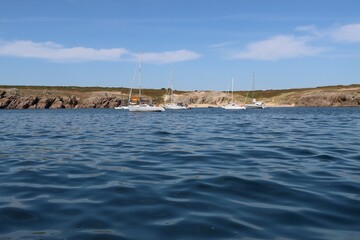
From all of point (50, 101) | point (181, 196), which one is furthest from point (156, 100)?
point (181, 196)

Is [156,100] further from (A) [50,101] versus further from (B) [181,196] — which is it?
(B) [181,196]

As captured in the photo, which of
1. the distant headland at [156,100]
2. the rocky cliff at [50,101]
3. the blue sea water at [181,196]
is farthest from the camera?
the distant headland at [156,100]

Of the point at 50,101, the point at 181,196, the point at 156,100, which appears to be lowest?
the point at 181,196

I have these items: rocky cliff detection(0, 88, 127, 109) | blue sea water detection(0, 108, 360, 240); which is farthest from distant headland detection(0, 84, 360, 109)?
blue sea water detection(0, 108, 360, 240)

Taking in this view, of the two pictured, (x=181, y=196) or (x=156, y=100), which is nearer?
(x=181, y=196)

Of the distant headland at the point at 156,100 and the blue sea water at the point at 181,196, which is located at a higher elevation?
the distant headland at the point at 156,100

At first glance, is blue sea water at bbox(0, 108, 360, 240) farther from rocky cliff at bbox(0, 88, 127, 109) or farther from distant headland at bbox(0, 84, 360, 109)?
rocky cliff at bbox(0, 88, 127, 109)

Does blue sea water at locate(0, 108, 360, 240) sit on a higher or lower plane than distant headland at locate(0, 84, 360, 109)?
lower

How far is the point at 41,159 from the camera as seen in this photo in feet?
48.3

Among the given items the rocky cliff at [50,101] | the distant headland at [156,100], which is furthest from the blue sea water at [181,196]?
the rocky cliff at [50,101]

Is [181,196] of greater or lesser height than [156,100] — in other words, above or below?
below

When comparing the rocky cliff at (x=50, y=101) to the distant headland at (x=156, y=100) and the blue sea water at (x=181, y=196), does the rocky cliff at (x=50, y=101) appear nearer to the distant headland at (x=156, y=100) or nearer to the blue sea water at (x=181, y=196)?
the distant headland at (x=156, y=100)

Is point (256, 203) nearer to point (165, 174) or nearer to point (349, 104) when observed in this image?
point (165, 174)

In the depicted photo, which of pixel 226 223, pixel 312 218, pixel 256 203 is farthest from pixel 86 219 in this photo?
pixel 312 218
